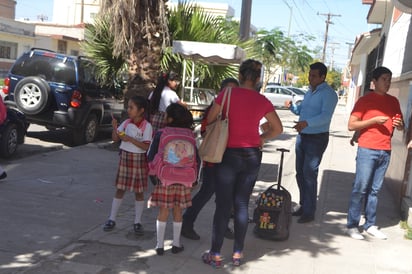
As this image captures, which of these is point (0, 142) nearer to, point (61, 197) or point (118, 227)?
point (61, 197)

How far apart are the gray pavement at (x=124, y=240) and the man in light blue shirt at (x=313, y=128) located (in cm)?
40

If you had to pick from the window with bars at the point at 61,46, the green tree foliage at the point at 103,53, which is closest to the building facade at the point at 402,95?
the green tree foliage at the point at 103,53

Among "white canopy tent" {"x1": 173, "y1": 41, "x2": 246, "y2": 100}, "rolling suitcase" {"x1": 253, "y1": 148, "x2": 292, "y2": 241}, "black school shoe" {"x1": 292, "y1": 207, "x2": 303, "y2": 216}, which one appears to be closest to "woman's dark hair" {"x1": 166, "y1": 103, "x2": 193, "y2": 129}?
"rolling suitcase" {"x1": 253, "y1": 148, "x2": 292, "y2": 241}

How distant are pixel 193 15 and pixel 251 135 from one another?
24.7 feet

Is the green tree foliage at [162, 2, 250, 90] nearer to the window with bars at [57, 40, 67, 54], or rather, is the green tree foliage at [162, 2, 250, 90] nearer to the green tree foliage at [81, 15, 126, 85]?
the green tree foliage at [81, 15, 126, 85]

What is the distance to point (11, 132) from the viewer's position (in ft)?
28.7

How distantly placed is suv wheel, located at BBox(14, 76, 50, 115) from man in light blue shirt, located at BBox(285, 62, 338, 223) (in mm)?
5919

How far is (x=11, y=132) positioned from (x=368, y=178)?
6159mm

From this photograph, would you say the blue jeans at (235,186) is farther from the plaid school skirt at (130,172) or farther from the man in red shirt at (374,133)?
the man in red shirt at (374,133)

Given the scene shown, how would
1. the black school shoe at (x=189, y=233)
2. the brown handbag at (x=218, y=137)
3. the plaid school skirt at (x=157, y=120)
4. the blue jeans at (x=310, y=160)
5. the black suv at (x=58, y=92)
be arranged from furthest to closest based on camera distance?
the black suv at (x=58, y=92) → the plaid school skirt at (x=157, y=120) → the blue jeans at (x=310, y=160) → the black school shoe at (x=189, y=233) → the brown handbag at (x=218, y=137)

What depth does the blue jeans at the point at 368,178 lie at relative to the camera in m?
5.32

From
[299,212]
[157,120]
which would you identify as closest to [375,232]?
[299,212]

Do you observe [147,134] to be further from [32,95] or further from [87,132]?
[87,132]

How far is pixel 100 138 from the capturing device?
1259 cm
